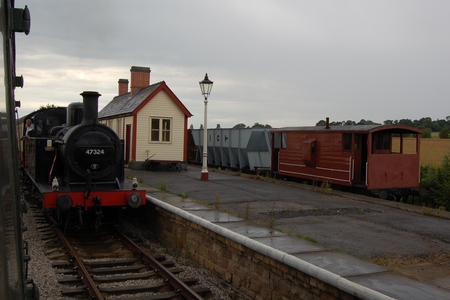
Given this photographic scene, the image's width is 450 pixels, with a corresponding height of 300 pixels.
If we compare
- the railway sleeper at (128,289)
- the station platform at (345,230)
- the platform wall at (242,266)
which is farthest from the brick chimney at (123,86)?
the railway sleeper at (128,289)

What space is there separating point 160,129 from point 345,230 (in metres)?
13.4

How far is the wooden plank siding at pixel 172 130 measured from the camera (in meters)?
19.7

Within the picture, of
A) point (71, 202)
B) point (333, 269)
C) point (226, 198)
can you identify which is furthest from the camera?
point (226, 198)

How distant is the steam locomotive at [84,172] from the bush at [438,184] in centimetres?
1074

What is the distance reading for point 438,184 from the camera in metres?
16.3

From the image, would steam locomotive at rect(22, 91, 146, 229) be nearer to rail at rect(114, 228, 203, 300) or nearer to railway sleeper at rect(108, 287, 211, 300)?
rail at rect(114, 228, 203, 300)

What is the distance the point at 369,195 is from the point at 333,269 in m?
8.93

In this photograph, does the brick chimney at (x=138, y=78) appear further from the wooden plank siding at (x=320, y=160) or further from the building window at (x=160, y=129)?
the wooden plank siding at (x=320, y=160)

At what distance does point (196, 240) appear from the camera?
802 cm

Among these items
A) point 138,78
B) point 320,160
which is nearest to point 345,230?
point 320,160

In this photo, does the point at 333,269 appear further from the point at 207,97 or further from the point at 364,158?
the point at 207,97

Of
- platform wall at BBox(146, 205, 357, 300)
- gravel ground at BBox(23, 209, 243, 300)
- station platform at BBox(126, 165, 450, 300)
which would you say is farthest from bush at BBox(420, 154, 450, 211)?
gravel ground at BBox(23, 209, 243, 300)

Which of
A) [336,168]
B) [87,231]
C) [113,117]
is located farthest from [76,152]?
[113,117]

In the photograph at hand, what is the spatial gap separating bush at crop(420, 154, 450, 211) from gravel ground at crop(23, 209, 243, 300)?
34.0ft
